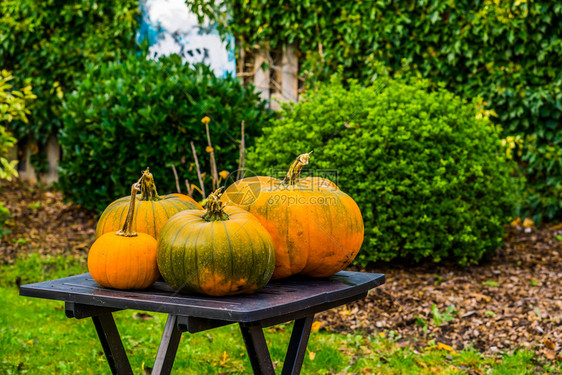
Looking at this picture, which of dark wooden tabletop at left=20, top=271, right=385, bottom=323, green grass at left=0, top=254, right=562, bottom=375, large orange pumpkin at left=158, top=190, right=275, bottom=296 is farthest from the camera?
green grass at left=0, top=254, right=562, bottom=375

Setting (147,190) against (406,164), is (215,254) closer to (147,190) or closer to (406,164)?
(147,190)

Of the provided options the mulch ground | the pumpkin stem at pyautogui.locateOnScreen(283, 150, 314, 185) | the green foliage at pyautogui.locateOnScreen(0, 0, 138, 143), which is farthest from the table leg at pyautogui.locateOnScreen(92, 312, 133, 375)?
the green foliage at pyautogui.locateOnScreen(0, 0, 138, 143)

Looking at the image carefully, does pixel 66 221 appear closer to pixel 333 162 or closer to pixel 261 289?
pixel 333 162

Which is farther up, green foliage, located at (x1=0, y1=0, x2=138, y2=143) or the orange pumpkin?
green foliage, located at (x1=0, y1=0, x2=138, y2=143)

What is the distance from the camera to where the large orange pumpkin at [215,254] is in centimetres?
181

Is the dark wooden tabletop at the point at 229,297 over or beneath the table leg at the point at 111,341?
over

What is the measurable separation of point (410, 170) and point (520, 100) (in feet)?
7.26

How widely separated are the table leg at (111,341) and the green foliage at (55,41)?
19.0ft

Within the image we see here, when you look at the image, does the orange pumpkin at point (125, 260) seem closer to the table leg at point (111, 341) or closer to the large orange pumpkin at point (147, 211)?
the large orange pumpkin at point (147, 211)

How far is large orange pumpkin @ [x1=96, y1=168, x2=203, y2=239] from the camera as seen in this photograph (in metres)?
2.11

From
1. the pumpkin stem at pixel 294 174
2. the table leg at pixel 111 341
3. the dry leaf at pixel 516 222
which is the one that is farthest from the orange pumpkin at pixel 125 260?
the dry leaf at pixel 516 222

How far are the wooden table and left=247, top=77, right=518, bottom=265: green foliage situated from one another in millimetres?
2204

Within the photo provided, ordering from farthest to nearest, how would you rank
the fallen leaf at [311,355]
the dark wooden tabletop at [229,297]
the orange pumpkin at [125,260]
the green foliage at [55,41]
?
1. the green foliage at [55,41]
2. the fallen leaf at [311,355]
3. the orange pumpkin at [125,260]
4. the dark wooden tabletop at [229,297]

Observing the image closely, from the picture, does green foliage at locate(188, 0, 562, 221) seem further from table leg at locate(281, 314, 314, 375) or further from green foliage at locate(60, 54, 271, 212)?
table leg at locate(281, 314, 314, 375)
